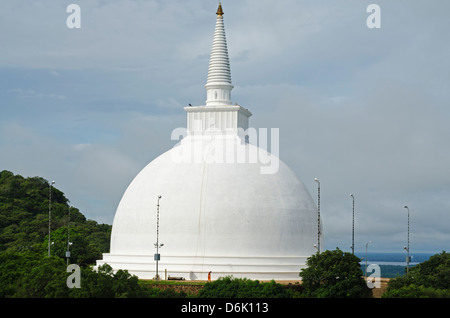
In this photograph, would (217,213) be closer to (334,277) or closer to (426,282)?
(334,277)

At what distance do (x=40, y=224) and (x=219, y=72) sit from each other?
35755 millimetres

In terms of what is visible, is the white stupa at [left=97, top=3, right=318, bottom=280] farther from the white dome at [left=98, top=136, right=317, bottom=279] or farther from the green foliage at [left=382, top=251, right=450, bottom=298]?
the green foliage at [left=382, top=251, right=450, bottom=298]

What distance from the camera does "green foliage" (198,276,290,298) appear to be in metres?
45.8

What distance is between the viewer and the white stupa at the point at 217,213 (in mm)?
Result: 56438

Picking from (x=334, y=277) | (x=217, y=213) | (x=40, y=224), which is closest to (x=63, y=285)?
(x=217, y=213)

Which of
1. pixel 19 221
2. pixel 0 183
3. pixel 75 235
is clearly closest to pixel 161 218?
pixel 75 235

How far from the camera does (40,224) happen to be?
88.2 meters

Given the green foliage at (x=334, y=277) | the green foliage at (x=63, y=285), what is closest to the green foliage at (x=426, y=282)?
the green foliage at (x=334, y=277)

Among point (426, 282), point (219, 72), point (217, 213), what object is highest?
point (219, 72)

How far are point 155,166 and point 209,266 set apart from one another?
10478 mm

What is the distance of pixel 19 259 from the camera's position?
52.4m

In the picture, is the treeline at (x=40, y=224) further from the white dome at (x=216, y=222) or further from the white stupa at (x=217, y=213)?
the white dome at (x=216, y=222)

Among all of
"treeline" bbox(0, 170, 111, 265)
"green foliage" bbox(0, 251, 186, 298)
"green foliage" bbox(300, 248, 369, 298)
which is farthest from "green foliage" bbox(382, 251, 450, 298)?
"treeline" bbox(0, 170, 111, 265)
